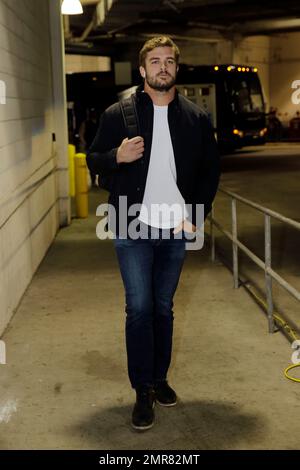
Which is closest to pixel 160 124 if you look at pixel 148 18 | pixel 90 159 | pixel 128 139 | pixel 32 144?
pixel 128 139

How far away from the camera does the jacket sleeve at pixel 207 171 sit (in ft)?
11.7

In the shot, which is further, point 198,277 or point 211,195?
point 198,277

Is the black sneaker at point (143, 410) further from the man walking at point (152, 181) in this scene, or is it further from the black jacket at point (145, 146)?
the black jacket at point (145, 146)

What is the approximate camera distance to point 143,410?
357 centimetres

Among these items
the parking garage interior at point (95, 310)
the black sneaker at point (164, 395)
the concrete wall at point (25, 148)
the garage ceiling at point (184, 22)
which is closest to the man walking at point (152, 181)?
the black sneaker at point (164, 395)

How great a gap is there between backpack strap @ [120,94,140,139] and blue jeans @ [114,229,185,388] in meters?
0.55

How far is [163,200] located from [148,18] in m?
21.7

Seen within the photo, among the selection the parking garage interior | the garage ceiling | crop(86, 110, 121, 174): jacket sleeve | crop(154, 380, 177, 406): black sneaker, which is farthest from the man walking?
the garage ceiling

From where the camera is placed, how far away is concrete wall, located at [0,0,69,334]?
5.66 metres

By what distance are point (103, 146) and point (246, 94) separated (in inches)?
804

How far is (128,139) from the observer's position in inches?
132

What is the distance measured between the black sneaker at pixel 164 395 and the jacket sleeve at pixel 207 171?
3.31 ft

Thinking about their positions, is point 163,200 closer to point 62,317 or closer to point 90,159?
point 90,159

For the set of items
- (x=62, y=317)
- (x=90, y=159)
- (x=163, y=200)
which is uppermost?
(x=90, y=159)
